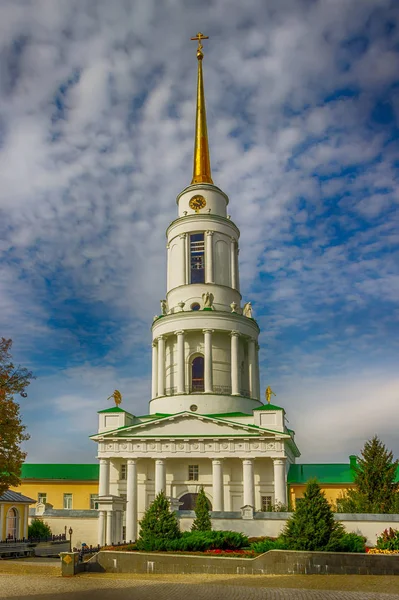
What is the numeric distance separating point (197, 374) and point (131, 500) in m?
11.3

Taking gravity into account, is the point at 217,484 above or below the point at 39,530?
above

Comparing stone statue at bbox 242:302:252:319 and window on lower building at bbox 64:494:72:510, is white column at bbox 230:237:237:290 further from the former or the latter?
window on lower building at bbox 64:494:72:510

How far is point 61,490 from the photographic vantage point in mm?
51500

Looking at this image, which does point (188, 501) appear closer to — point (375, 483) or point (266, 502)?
point (266, 502)

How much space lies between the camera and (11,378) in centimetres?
3275

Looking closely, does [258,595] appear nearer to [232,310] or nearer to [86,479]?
[232,310]

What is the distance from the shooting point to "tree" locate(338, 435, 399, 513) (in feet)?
110

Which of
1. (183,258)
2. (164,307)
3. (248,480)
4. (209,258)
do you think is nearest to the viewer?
(248,480)

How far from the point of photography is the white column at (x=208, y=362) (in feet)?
149

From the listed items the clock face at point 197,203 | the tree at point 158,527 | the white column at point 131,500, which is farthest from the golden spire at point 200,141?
the tree at point 158,527

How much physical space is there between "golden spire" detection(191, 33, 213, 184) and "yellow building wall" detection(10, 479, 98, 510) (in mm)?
27469

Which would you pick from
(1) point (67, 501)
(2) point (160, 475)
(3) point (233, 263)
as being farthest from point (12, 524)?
(3) point (233, 263)

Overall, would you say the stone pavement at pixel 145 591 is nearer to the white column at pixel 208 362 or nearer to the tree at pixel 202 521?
the tree at pixel 202 521

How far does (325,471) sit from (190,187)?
25.9m
